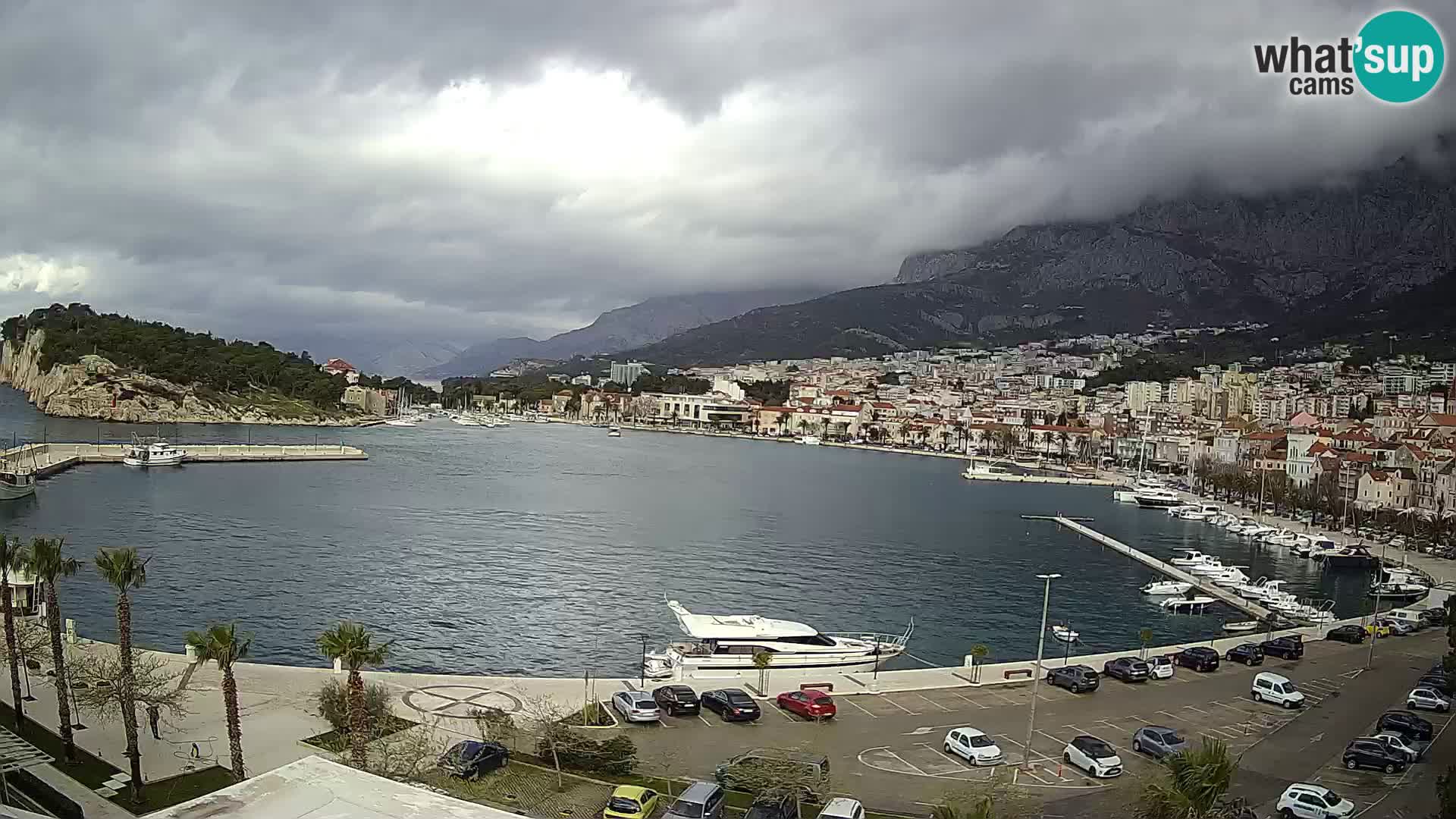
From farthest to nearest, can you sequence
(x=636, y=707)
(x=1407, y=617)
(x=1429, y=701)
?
(x=1407, y=617)
(x=1429, y=701)
(x=636, y=707)

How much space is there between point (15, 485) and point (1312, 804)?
49853mm

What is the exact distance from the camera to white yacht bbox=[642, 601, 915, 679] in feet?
67.1

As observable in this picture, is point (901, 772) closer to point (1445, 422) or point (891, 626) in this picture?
point (891, 626)

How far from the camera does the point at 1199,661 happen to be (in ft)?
66.3

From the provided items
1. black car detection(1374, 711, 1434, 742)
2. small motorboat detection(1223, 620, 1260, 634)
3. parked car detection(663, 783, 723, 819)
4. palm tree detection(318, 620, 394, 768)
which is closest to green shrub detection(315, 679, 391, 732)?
palm tree detection(318, 620, 394, 768)

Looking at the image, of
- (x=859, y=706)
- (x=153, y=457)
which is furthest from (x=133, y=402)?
(x=859, y=706)

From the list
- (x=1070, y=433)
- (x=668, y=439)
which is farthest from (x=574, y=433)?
(x=1070, y=433)

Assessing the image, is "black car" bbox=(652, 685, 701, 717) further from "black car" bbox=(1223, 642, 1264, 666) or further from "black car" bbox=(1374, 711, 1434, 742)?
"black car" bbox=(1223, 642, 1264, 666)

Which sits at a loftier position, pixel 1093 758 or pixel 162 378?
pixel 162 378

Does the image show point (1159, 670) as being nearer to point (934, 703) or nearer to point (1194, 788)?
point (934, 703)

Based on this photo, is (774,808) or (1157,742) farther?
(1157,742)

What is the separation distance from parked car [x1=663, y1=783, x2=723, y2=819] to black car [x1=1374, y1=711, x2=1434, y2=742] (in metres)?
11.1

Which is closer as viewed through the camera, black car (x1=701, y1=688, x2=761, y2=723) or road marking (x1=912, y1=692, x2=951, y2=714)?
black car (x1=701, y1=688, x2=761, y2=723)

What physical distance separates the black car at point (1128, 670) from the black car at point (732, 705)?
24.9 feet
